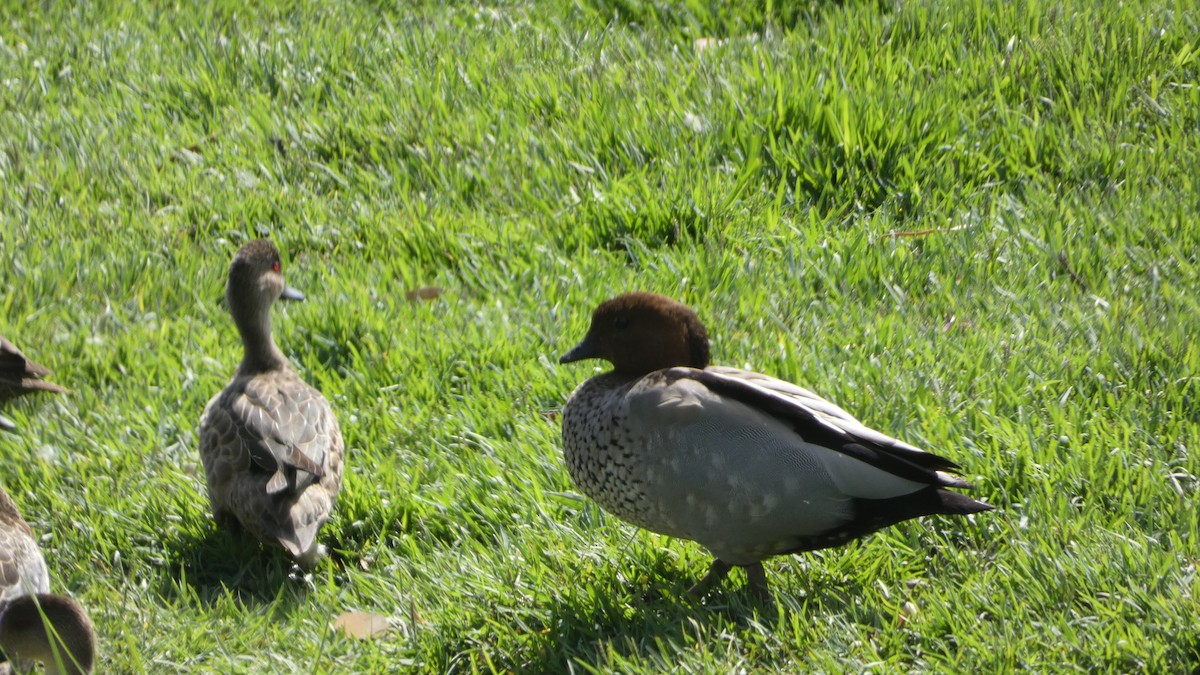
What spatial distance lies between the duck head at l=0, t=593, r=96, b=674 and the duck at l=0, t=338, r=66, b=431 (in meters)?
1.71

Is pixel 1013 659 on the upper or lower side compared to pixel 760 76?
lower

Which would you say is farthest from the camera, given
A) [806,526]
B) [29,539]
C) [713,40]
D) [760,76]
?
[713,40]

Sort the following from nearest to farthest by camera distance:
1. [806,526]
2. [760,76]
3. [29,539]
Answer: [806,526], [29,539], [760,76]

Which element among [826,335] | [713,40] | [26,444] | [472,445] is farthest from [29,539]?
[713,40]

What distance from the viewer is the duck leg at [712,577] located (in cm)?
353

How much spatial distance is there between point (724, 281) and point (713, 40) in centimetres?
199

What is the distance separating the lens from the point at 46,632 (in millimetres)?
3350

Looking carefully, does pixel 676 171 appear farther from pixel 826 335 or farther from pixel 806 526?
pixel 806 526

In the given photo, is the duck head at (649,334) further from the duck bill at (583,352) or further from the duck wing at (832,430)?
the duck wing at (832,430)

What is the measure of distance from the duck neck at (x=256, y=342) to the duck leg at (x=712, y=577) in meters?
2.00

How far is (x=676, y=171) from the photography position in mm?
5441

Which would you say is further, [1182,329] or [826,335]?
[826,335]

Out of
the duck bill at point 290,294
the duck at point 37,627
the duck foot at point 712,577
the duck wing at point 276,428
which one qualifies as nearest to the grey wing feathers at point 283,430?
the duck wing at point 276,428

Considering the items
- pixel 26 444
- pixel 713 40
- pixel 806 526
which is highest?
pixel 713 40
